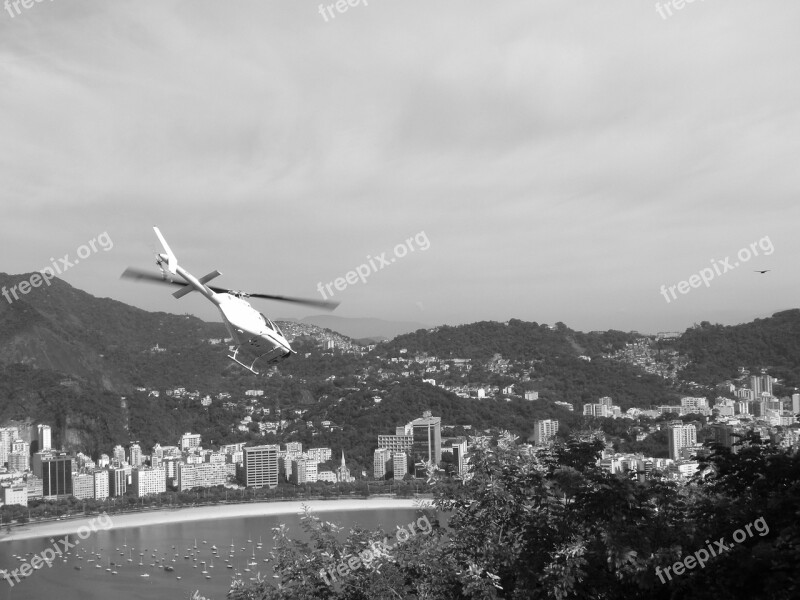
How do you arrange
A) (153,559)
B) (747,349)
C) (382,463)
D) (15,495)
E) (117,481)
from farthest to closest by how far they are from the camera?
(747,349), (382,463), (117,481), (15,495), (153,559)

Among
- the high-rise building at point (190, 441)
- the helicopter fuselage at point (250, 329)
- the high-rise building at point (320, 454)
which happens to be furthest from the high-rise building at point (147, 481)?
the helicopter fuselage at point (250, 329)

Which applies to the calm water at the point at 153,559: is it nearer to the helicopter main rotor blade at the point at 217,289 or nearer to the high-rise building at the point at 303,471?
the high-rise building at the point at 303,471

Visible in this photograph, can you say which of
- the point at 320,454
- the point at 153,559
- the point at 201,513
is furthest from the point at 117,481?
the point at 153,559

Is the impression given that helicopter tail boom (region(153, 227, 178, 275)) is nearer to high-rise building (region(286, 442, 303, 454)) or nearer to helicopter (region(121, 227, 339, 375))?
helicopter (region(121, 227, 339, 375))

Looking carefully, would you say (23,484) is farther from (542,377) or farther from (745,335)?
(745,335)

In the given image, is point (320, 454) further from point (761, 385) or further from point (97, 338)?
point (97, 338)

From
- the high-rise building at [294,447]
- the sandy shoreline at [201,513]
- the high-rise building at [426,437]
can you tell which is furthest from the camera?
the high-rise building at [294,447]

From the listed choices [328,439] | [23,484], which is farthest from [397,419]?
[23,484]
